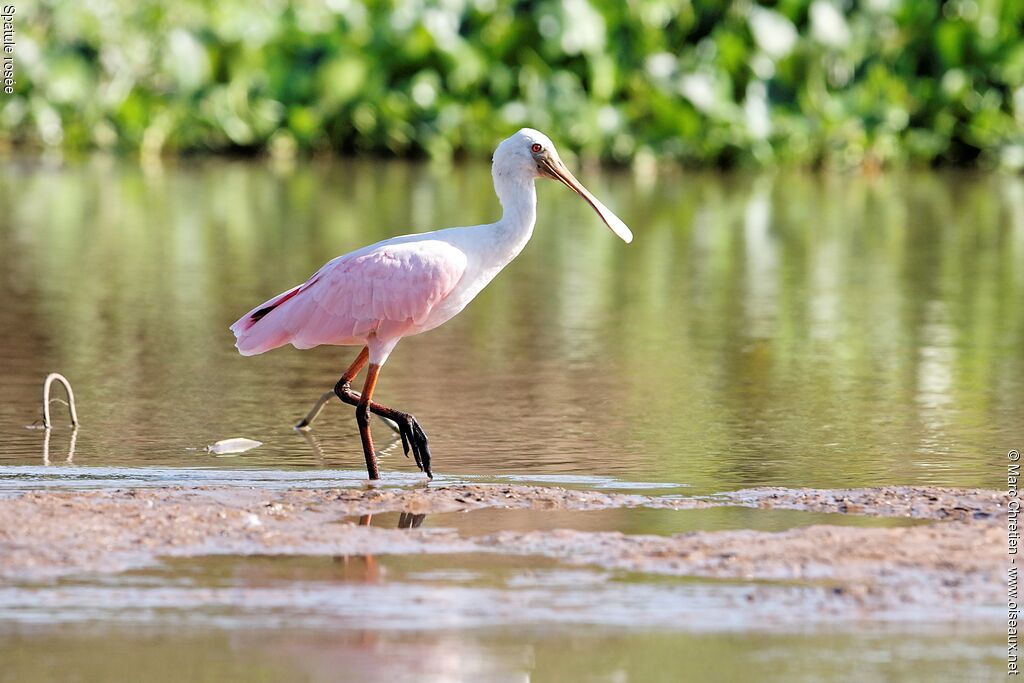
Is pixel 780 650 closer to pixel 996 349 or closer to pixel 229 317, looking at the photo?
pixel 996 349

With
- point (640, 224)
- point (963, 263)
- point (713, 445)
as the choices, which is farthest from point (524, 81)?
point (713, 445)

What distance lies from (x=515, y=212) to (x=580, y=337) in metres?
3.89

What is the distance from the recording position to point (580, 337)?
437 inches

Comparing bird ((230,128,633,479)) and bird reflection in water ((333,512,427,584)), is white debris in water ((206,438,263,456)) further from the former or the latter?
bird reflection in water ((333,512,427,584))

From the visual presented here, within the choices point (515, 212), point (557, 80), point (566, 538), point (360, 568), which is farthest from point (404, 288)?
point (557, 80)

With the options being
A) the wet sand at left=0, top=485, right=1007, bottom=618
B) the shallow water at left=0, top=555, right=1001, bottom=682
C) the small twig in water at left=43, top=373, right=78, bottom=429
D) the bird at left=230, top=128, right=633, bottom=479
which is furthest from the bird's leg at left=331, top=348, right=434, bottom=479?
the shallow water at left=0, top=555, right=1001, bottom=682

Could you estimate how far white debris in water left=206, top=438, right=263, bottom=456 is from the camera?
754cm

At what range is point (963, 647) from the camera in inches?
196

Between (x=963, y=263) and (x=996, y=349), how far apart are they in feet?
13.8

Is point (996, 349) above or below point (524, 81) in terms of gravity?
below

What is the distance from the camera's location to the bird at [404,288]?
7125 mm

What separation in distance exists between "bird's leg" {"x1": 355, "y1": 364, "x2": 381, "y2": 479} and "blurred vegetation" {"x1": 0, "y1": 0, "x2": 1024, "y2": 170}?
1593 centimetres

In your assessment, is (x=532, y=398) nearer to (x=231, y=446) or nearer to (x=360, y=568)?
(x=231, y=446)

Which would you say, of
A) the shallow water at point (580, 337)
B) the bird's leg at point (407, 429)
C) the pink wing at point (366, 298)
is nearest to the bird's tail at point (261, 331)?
the pink wing at point (366, 298)
